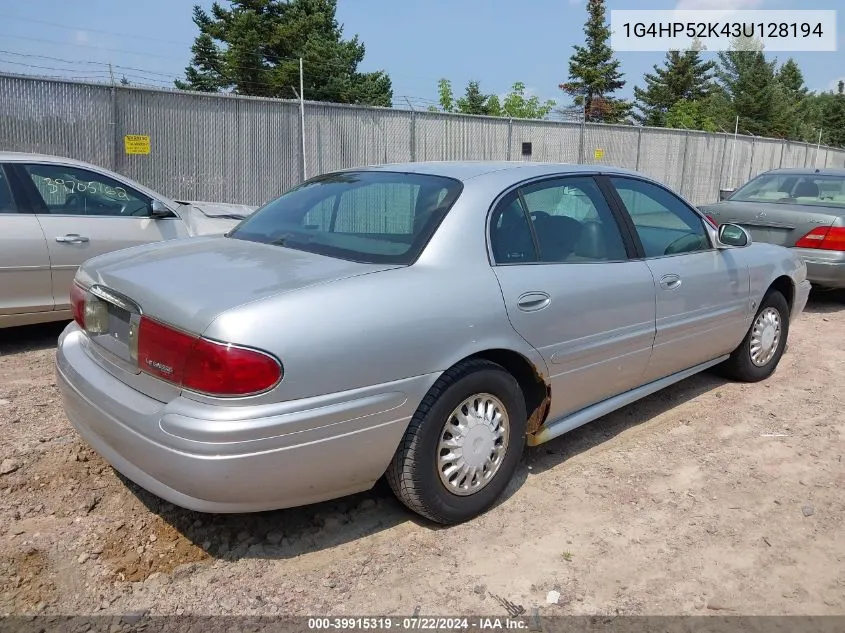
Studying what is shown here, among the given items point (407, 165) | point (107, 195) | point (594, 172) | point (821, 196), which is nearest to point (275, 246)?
point (407, 165)

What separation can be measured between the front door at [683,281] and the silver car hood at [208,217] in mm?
3239

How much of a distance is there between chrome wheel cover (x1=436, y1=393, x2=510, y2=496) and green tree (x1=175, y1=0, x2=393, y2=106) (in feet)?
104

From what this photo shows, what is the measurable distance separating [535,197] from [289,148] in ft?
33.2

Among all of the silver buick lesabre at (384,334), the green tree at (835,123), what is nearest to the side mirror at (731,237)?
the silver buick lesabre at (384,334)

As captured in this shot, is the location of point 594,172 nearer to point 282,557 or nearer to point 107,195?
point 282,557

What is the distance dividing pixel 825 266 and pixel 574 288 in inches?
207

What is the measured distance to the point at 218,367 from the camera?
7.71ft

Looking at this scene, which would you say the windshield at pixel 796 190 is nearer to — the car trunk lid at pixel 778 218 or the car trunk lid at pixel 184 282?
the car trunk lid at pixel 778 218

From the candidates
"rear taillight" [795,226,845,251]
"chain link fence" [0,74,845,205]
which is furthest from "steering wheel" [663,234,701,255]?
"chain link fence" [0,74,845,205]

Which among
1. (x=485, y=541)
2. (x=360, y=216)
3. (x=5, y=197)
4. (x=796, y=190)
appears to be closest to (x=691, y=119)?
(x=796, y=190)

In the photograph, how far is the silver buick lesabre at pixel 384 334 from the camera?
2.41 metres

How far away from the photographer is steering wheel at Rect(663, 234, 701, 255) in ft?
13.6

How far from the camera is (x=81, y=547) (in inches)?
111

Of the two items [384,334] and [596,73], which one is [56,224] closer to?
[384,334]
